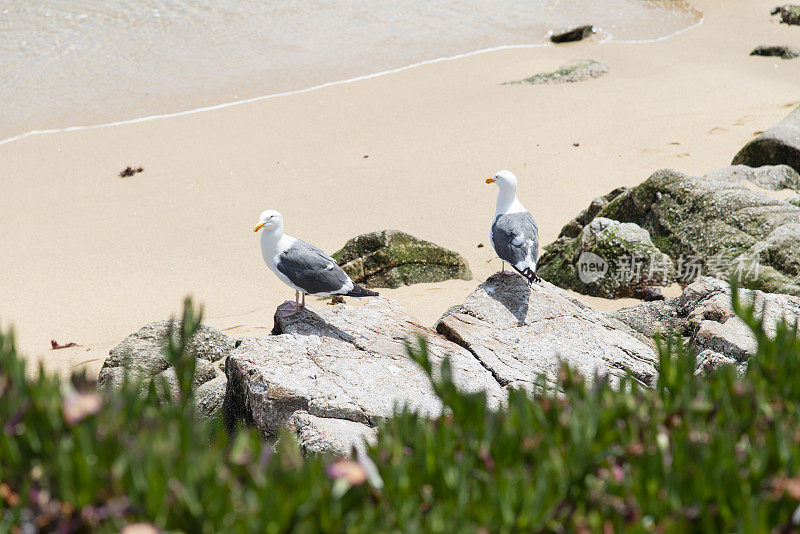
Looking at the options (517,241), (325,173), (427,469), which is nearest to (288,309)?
(517,241)

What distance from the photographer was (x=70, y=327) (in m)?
8.84

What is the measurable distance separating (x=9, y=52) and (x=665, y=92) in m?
15.8

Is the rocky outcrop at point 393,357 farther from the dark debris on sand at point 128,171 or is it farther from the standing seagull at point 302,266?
the dark debris on sand at point 128,171

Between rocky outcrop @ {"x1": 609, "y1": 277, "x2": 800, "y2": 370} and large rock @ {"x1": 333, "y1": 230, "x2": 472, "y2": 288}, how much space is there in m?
2.58

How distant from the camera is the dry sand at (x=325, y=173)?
9.73 metres

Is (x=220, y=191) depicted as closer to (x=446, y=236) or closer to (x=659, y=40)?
(x=446, y=236)

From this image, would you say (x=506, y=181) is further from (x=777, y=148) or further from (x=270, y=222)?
(x=777, y=148)

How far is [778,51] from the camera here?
18.5 metres

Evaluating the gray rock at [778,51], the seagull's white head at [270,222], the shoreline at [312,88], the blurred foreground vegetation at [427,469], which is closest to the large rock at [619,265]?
the seagull's white head at [270,222]

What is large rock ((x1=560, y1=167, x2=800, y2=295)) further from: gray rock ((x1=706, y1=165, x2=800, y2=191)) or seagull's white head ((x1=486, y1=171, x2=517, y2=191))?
seagull's white head ((x1=486, y1=171, x2=517, y2=191))

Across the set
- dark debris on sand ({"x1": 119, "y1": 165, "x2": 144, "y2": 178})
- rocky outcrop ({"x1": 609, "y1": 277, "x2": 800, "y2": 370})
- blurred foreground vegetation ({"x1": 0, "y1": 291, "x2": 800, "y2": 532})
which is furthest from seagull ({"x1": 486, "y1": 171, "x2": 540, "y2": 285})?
dark debris on sand ({"x1": 119, "y1": 165, "x2": 144, "y2": 178})

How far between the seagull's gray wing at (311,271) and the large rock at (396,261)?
2867mm

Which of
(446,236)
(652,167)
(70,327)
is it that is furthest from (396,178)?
(70,327)

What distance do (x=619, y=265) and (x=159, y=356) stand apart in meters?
5.01
